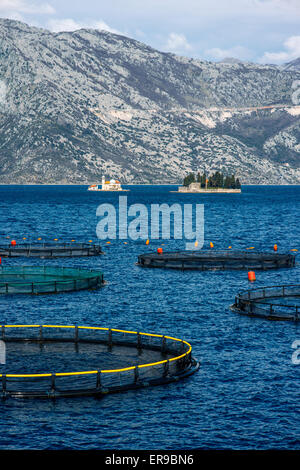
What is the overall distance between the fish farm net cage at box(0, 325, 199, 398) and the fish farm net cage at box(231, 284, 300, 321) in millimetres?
18435

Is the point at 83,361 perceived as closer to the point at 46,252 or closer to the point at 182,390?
the point at 182,390

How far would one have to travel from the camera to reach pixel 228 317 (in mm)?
83875

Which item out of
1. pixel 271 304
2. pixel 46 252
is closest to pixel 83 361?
pixel 271 304

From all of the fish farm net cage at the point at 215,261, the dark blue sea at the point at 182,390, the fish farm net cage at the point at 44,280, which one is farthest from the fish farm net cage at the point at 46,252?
the dark blue sea at the point at 182,390

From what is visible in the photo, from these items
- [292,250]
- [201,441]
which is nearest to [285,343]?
[201,441]

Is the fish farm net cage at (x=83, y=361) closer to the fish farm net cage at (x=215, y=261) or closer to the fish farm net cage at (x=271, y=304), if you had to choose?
the fish farm net cage at (x=271, y=304)

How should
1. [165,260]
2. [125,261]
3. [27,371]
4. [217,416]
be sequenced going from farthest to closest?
[125,261] → [165,260] → [27,371] → [217,416]

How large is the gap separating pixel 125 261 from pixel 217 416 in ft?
281

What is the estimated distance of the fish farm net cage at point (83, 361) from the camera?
55.2 metres

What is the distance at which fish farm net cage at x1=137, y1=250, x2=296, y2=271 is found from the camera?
122 meters

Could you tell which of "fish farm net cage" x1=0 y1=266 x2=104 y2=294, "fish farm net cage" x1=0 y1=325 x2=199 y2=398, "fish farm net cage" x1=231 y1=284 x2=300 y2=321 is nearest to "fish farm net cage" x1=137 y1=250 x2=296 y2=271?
"fish farm net cage" x1=0 y1=266 x2=104 y2=294

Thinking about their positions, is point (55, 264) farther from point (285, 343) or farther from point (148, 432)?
point (148, 432)

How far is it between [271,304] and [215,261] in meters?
44.2

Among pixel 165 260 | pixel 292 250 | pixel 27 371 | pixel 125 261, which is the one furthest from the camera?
pixel 292 250
